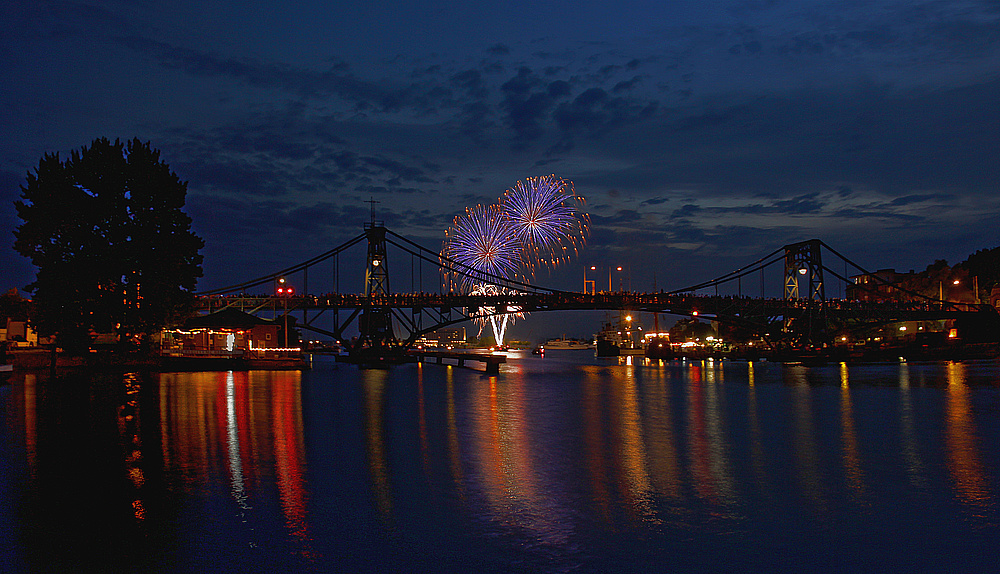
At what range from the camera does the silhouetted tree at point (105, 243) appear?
52.3 meters

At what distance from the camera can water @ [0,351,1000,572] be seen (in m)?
9.94

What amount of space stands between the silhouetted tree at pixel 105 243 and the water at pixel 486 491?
26542mm

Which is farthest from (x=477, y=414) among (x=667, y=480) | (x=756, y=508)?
(x=756, y=508)

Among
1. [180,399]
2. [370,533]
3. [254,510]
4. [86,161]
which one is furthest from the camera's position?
[86,161]

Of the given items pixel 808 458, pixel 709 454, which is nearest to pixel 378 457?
pixel 709 454

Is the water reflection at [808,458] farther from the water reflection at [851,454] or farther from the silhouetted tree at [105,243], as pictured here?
the silhouetted tree at [105,243]

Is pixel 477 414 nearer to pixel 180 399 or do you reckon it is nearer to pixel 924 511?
pixel 180 399

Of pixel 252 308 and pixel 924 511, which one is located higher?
pixel 252 308

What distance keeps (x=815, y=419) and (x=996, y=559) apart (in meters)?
19.8

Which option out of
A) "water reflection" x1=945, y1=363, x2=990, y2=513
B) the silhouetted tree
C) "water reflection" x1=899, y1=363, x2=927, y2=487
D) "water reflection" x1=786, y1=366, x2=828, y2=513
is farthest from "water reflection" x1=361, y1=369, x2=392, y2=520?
the silhouetted tree

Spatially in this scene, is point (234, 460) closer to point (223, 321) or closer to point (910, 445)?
point (910, 445)

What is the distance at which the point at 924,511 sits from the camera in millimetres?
12820

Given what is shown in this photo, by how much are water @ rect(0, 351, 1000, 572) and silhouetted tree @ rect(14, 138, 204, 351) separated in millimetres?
26542

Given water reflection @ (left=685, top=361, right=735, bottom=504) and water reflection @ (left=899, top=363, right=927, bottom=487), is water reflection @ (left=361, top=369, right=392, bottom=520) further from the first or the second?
water reflection @ (left=899, top=363, right=927, bottom=487)
